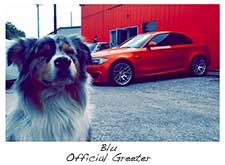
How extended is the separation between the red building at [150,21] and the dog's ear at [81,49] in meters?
0.09

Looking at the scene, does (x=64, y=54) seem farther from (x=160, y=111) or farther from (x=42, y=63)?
(x=160, y=111)

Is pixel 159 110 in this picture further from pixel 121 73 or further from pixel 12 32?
pixel 12 32

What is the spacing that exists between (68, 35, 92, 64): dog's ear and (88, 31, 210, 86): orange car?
21 cm

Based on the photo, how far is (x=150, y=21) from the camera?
1.71 m

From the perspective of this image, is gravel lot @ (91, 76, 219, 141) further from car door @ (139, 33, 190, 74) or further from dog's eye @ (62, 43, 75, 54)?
dog's eye @ (62, 43, 75, 54)

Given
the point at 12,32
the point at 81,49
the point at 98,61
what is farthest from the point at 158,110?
the point at 12,32

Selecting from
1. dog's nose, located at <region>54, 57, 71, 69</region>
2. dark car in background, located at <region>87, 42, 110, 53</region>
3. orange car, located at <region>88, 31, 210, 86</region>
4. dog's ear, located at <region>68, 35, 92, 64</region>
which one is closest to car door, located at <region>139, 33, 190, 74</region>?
orange car, located at <region>88, 31, 210, 86</region>

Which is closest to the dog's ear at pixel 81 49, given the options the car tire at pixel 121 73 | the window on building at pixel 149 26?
the car tire at pixel 121 73

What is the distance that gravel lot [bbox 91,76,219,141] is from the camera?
1.50 meters

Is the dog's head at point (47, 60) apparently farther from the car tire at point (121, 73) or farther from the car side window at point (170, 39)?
the car side window at point (170, 39)

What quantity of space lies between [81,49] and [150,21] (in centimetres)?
45

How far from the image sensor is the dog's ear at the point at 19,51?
132 cm

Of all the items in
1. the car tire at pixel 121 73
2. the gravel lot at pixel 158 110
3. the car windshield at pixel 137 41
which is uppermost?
the car windshield at pixel 137 41
